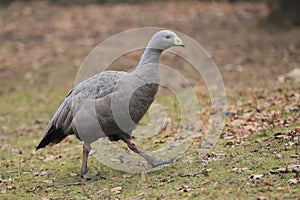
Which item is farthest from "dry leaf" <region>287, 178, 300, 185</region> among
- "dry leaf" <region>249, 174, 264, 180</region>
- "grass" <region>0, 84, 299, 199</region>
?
"dry leaf" <region>249, 174, 264, 180</region>

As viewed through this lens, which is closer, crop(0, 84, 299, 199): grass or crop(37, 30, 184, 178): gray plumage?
crop(0, 84, 299, 199): grass

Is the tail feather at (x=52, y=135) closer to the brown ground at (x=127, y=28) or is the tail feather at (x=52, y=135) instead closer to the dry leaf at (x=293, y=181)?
the dry leaf at (x=293, y=181)

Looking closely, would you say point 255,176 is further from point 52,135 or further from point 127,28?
point 127,28

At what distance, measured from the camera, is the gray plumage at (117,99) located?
20.0 feet

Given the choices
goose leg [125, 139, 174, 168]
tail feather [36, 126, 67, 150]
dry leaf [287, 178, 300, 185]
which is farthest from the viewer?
tail feather [36, 126, 67, 150]

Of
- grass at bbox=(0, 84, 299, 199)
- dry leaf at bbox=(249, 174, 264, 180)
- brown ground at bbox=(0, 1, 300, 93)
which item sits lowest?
brown ground at bbox=(0, 1, 300, 93)

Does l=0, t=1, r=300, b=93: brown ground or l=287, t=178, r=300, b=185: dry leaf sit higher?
l=287, t=178, r=300, b=185: dry leaf

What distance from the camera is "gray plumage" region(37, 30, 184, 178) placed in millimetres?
6109

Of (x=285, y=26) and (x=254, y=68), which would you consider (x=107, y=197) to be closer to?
(x=254, y=68)

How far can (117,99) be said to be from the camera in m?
6.10

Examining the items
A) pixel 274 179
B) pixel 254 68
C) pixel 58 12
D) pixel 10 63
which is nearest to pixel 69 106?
pixel 274 179

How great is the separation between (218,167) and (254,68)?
26.7ft

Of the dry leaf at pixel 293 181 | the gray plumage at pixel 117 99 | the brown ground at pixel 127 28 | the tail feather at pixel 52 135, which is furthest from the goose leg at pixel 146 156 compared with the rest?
the brown ground at pixel 127 28

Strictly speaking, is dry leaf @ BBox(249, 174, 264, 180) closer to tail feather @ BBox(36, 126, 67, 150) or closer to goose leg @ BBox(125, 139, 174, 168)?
goose leg @ BBox(125, 139, 174, 168)
